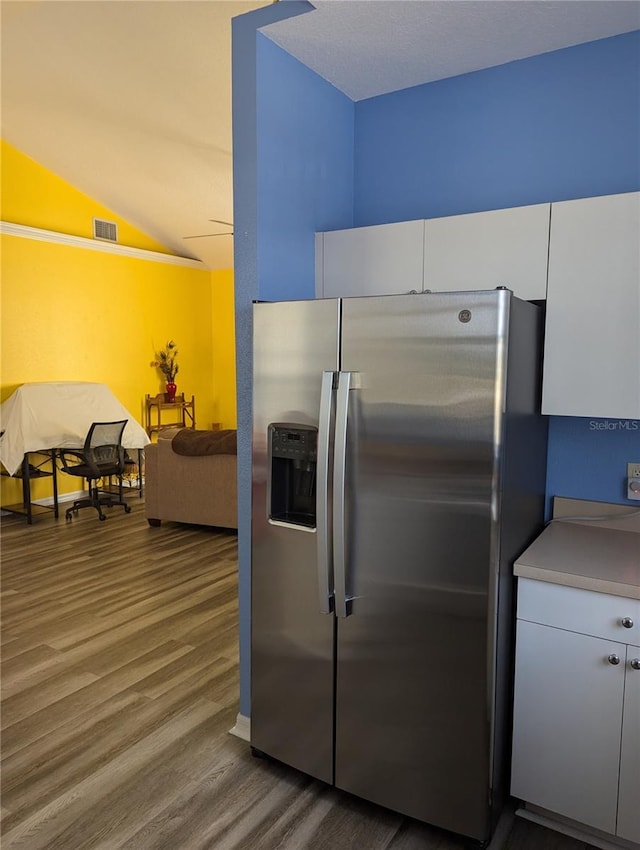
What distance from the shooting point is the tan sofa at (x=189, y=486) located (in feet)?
17.6

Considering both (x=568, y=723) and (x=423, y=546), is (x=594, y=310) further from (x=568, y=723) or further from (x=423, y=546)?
(x=568, y=723)

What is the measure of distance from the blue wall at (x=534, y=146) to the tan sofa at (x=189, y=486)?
3.03 meters

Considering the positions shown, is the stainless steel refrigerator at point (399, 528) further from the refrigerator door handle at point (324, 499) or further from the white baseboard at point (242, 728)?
the white baseboard at point (242, 728)

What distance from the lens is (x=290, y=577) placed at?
88.8 inches

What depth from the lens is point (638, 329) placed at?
6.75 ft

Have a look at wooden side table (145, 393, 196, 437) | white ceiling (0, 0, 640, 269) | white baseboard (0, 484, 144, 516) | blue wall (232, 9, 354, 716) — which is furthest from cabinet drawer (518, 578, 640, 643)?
wooden side table (145, 393, 196, 437)

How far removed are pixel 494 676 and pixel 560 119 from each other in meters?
2.01

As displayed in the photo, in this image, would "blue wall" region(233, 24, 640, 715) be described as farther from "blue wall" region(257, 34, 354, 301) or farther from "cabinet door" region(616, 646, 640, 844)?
"cabinet door" region(616, 646, 640, 844)

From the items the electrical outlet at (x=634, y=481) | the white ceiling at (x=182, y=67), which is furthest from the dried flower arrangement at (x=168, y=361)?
the electrical outlet at (x=634, y=481)

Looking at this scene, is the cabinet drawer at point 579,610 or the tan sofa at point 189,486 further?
the tan sofa at point 189,486

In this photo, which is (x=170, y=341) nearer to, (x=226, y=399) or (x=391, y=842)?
(x=226, y=399)

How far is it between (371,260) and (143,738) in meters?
2.12

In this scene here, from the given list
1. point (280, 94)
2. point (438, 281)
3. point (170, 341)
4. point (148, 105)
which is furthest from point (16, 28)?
point (170, 341)

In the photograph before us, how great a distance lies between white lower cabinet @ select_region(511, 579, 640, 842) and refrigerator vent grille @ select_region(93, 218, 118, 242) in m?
6.38
